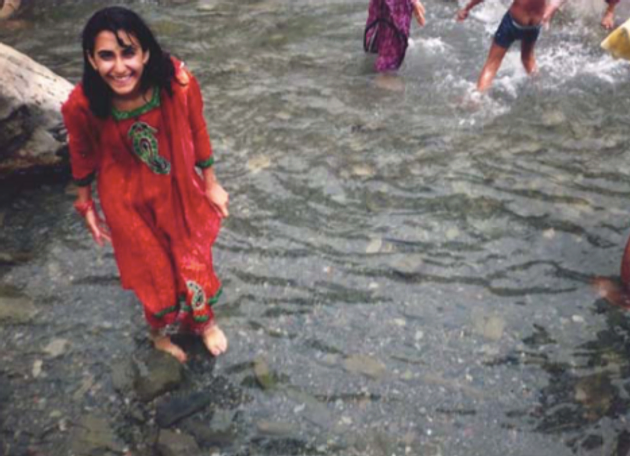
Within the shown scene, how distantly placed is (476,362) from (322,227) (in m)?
1.39

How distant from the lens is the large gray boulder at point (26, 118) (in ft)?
13.3

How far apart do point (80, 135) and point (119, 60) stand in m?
0.36

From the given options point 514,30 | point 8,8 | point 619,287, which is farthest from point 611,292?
point 8,8

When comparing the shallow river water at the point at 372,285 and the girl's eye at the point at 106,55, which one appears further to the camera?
the shallow river water at the point at 372,285

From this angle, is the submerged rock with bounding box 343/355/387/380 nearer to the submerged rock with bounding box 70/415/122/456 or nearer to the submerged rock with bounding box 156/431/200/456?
the submerged rock with bounding box 156/431/200/456

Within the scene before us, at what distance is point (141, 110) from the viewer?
7.61ft

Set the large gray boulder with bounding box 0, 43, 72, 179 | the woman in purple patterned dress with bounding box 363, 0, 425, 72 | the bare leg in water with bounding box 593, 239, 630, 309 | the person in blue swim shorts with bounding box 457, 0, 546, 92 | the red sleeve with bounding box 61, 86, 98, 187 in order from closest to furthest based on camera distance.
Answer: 1. the red sleeve with bounding box 61, 86, 98, 187
2. the bare leg in water with bounding box 593, 239, 630, 309
3. the large gray boulder with bounding box 0, 43, 72, 179
4. the person in blue swim shorts with bounding box 457, 0, 546, 92
5. the woman in purple patterned dress with bounding box 363, 0, 425, 72

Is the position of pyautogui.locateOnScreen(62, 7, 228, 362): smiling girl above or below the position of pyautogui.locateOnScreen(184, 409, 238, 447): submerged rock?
above

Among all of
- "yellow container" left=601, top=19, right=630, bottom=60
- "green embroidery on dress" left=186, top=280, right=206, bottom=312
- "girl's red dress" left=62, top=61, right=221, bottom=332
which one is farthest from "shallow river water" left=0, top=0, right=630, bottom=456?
"yellow container" left=601, top=19, right=630, bottom=60

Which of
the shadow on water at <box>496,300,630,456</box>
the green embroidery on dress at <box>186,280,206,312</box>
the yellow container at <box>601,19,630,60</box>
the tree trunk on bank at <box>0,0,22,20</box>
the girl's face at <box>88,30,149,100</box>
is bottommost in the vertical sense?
the shadow on water at <box>496,300,630,456</box>

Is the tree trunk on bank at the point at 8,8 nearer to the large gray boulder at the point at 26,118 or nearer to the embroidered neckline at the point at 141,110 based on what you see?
the large gray boulder at the point at 26,118

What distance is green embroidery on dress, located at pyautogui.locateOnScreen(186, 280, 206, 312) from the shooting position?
2.72 meters

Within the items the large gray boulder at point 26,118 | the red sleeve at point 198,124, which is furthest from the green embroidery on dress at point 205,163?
the large gray boulder at point 26,118

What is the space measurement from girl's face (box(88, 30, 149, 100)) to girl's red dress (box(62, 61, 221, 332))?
14 cm
